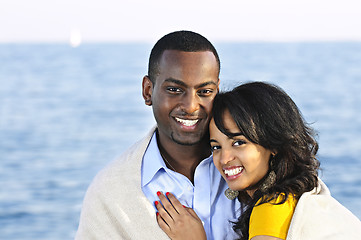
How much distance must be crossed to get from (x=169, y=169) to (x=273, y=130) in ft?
1.42

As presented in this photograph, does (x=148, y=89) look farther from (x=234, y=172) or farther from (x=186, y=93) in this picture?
(x=234, y=172)

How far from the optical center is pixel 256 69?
76.3 ft

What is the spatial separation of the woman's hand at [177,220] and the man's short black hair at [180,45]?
18.6 inches

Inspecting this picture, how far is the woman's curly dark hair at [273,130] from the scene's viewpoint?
2.17 meters

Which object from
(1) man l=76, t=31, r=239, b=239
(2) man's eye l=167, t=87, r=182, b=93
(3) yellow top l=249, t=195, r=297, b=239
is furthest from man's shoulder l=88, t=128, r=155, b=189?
(3) yellow top l=249, t=195, r=297, b=239

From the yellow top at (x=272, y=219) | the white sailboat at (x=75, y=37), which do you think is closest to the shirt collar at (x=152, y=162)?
the yellow top at (x=272, y=219)

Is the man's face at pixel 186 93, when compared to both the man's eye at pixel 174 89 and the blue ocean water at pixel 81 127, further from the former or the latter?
the blue ocean water at pixel 81 127

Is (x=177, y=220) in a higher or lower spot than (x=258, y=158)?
lower

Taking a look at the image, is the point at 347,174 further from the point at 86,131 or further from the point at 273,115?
the point at 273,115

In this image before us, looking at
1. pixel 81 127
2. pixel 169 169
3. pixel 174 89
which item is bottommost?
pixel 169 169

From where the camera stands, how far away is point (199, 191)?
233 centimetres

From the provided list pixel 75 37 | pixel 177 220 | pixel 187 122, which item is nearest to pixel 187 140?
pixel 187 122

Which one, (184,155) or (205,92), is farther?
(184,155)

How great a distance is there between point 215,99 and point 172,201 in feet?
1.30
